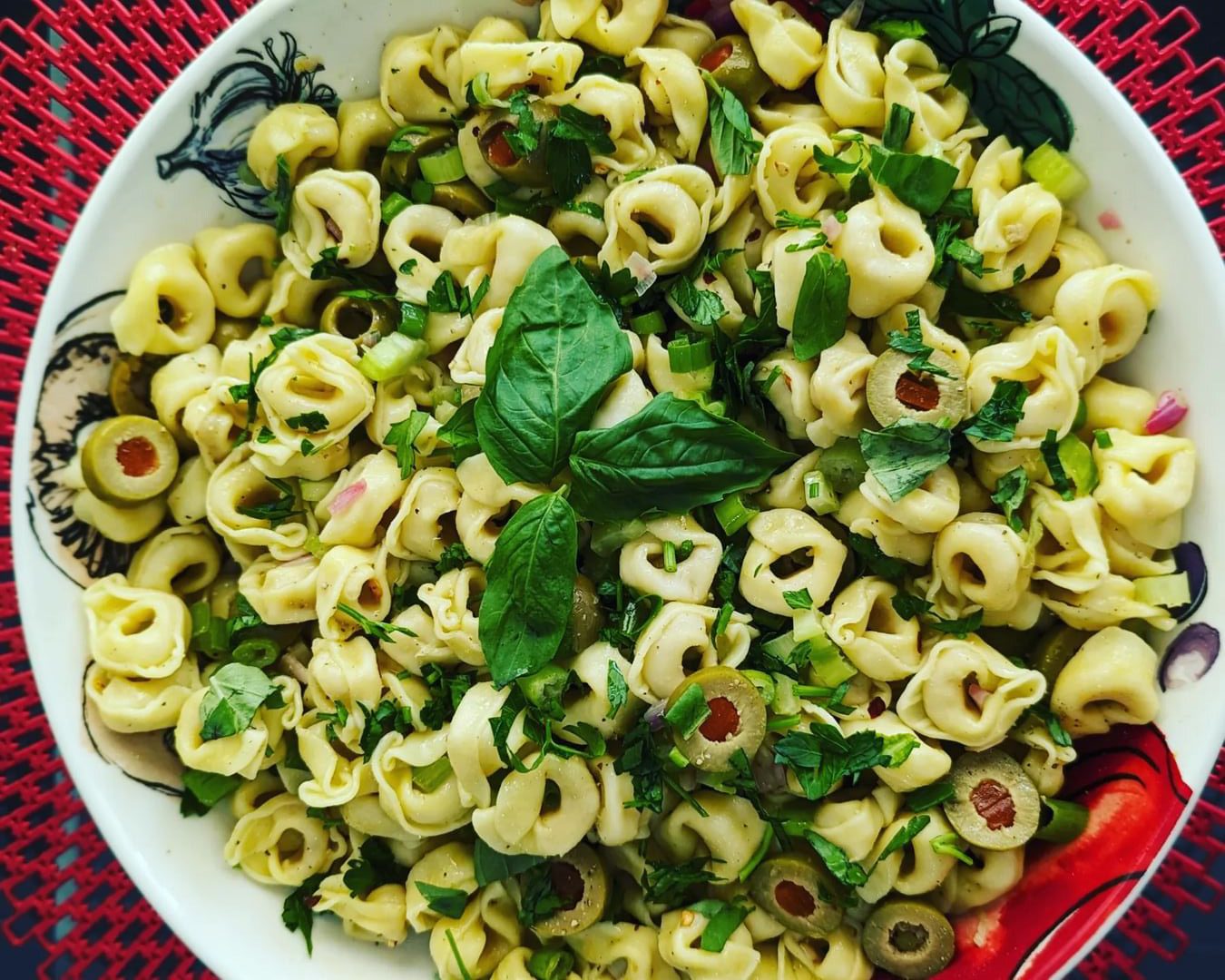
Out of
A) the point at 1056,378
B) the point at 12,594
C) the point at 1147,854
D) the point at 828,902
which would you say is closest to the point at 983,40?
the point at 1056,378

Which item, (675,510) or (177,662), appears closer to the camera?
(675,510)

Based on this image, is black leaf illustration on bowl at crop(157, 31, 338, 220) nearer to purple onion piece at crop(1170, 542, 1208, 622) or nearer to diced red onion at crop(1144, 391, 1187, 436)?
diced red onion at crop(1144, 391, 1187, 436)

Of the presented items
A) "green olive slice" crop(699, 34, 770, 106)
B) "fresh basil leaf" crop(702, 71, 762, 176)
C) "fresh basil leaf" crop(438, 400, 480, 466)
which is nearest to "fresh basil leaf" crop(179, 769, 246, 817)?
"fresh basil leaf" crop(438, 400, 480, 466)

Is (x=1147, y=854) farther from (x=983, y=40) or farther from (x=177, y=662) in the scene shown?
(x=177, y=662)

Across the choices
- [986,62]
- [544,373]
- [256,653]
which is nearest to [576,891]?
[256,653]

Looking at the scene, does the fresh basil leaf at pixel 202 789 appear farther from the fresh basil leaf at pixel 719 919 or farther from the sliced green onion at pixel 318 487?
the fresh basil leaf at pixel 719 919

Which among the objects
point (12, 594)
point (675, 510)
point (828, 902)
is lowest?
point (12, 594)

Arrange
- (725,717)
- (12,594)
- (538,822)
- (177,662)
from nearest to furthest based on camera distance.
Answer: (725,717) → (538,822) → (177,662) → (12,594)

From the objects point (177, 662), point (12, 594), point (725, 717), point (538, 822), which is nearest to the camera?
point (725, 717)
